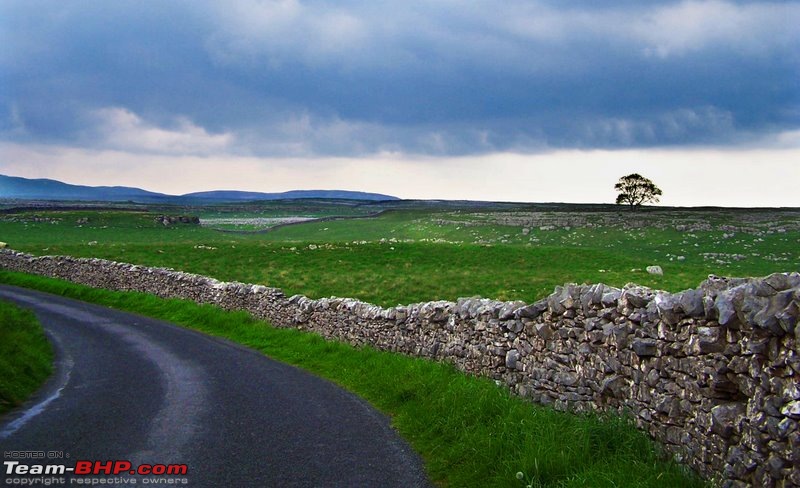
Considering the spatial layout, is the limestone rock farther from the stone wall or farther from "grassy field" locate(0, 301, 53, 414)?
"grassy field" locate(0, 301, 53, 414)

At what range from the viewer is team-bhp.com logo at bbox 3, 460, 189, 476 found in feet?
28.6

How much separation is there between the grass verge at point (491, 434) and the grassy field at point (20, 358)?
23.4 feet

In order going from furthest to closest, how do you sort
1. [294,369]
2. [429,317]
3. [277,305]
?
1. [277,305]
2. [294,369]
3. [429,317]

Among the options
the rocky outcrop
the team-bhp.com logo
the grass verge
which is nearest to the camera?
the grass verge

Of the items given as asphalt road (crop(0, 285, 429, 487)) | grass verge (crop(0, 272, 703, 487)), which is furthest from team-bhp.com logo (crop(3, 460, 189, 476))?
grass verge (crop(0, 272, 703, 487))

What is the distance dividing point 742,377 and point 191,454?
25.1 ft

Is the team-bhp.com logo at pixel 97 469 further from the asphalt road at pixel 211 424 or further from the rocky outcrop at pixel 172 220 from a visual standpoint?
the rocky outcrop at pixel 172 220

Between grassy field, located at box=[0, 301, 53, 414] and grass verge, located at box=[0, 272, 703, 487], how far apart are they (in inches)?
281

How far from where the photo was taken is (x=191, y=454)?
9.66 m

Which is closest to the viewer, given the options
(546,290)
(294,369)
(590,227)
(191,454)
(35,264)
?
(191,454)

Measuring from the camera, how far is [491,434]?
30.6 ft

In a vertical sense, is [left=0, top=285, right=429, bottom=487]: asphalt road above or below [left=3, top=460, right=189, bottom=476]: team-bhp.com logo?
below

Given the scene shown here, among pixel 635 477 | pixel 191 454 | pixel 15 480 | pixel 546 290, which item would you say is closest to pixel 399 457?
pixel 191 454

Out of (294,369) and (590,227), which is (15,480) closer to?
(294,369)
